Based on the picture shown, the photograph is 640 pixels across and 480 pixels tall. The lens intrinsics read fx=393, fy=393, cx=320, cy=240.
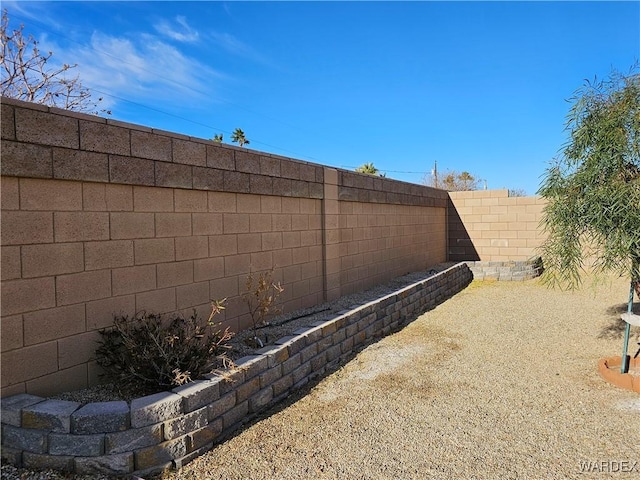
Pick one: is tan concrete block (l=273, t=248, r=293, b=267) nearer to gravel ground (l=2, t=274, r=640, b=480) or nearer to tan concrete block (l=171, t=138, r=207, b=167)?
gravel ground (l=2, t=274, r=640, b=480)

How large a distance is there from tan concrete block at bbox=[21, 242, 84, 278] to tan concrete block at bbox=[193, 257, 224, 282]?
1.23 meters

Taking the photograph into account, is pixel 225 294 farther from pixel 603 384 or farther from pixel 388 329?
pixel 603 384

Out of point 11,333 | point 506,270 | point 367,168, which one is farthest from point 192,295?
point 367,168

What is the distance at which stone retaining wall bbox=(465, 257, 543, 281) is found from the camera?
10.9 metres

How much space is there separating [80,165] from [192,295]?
5.51 ft

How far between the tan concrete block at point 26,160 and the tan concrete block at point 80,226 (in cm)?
33

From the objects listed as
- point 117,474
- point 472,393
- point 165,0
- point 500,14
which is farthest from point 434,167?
point 117,474

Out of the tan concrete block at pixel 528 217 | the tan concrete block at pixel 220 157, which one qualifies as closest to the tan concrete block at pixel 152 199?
the tan concrete block at pixel 220 157

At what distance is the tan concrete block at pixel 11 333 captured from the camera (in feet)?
8.82

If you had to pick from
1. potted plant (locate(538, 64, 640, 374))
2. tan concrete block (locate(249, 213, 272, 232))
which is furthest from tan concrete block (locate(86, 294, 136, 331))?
potted plant (locate(538, 64, 640, 374))

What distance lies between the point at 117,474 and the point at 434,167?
34999 mm

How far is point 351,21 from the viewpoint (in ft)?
25.3

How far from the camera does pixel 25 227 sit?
110 inches

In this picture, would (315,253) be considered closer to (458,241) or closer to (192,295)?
(192,295)
